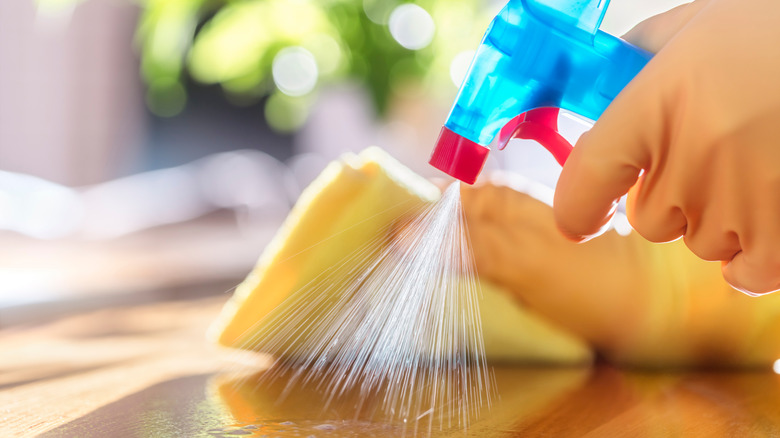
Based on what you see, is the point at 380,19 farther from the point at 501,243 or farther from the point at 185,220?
the point at 501,243

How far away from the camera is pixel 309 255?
0.55m

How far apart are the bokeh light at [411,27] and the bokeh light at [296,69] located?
22cm

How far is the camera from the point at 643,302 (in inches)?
21.5

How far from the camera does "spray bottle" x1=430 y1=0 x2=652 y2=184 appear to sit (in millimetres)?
406

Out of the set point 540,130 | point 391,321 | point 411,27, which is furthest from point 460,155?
point 411,27

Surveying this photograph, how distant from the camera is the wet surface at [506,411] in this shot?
1.23 feet

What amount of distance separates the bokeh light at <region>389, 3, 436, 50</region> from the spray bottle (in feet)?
4.32

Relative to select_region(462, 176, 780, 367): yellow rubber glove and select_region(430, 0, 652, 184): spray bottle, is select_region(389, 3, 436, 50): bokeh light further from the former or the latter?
select_region(430, 0, 652, 184): spray bottle

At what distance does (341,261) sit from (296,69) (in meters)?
1.28

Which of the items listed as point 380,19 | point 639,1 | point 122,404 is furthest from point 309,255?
point 639,1

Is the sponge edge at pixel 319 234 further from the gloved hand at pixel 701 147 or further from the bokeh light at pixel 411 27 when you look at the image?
the bokeh light at pixel 411 27

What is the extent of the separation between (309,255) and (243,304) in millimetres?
68

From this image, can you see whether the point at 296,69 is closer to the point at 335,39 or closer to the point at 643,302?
the point at 335,39

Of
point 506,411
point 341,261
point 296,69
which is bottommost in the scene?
point 506,411
